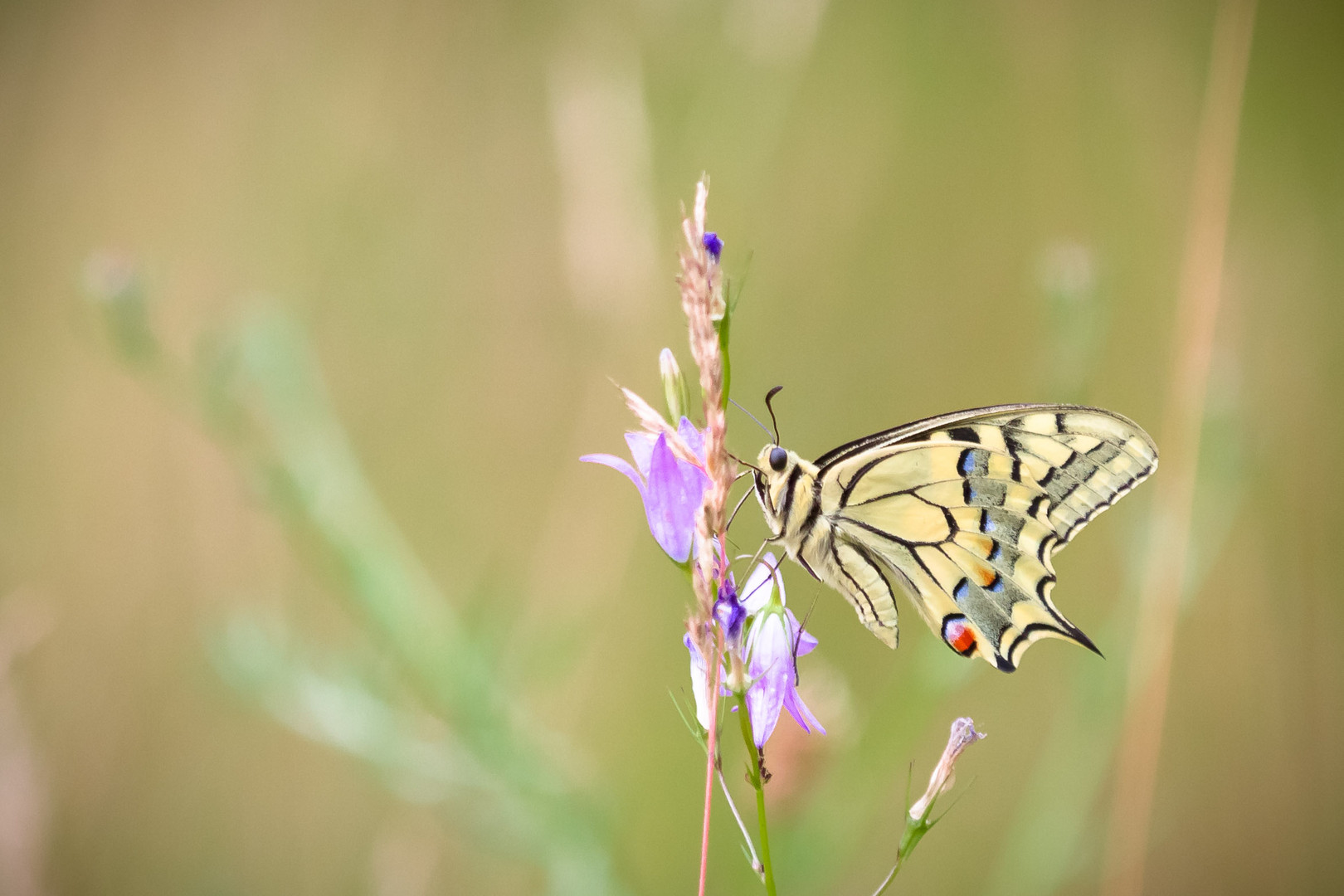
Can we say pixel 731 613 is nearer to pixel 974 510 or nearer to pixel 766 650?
pixel 766 650

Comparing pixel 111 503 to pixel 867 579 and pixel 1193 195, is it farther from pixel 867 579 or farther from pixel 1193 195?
pixel 1193 195

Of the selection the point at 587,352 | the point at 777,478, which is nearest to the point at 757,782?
the point at 777,478

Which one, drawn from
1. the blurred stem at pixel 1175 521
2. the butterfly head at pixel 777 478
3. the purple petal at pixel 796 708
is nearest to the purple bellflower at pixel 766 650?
the purple petal at pixel 796 708

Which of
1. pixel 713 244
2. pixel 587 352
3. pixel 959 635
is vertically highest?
pixel 587 352

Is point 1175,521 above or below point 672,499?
above

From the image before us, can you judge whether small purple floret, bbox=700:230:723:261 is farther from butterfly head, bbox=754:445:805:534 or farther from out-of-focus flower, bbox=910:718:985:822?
out-of-focus flower, bbox=910:718:985:822

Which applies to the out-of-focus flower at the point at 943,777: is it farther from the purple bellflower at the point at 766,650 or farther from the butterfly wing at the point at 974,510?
the butterfly wing at the point at 974,510

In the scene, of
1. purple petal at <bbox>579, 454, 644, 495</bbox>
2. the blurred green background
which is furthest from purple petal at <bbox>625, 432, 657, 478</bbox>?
the blurred green background

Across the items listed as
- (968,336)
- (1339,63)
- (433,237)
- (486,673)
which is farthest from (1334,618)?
(433,237)
